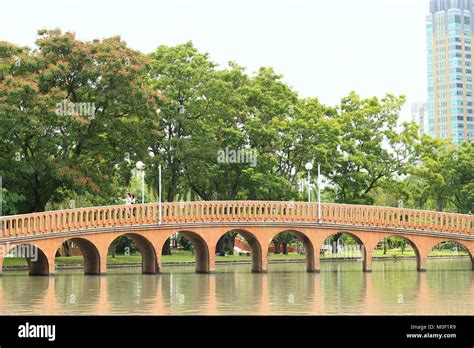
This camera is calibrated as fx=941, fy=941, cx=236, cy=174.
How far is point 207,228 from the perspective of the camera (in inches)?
1622

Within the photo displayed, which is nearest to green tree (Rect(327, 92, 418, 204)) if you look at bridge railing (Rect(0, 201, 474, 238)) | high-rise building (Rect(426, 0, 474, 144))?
bridge railing (Rect(0, 201, 474, 238))

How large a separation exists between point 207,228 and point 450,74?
11944 cm

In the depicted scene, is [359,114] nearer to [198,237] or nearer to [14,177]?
[198,237]

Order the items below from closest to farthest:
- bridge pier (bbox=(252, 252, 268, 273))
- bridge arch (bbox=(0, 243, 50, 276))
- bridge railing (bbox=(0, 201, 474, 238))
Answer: bridge railing (bbox=(0, 201, 474, 238))
bridge arch (bbox=(0, 243, 50, 276))
bridge pier (bbox=(252, 252, 268, 273))

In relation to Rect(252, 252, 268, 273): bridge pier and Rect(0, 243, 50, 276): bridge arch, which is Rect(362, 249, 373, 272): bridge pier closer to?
Rect(252, 252, 268, 273): bridge pier

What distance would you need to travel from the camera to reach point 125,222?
39.5 metres

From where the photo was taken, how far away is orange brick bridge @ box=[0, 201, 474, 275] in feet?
124

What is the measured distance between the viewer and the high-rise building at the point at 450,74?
502 ft

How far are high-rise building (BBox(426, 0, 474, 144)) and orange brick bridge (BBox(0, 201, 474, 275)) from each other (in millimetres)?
111905

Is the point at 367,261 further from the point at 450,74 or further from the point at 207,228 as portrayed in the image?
the point at 450,74

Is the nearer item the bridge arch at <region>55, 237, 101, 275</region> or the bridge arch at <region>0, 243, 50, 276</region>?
the bridge arch at <region>55, 237, 101, 275</region>

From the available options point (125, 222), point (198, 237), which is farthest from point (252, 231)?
point (125, 222)

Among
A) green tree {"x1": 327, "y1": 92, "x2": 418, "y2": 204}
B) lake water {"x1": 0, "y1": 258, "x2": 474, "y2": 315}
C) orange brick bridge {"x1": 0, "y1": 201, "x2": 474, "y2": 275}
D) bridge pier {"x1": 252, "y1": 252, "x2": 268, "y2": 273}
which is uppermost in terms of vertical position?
green tree {"x1": 327, "y1": 92, "x2": 418, "y2": 204}
